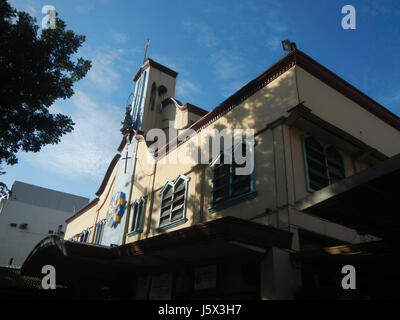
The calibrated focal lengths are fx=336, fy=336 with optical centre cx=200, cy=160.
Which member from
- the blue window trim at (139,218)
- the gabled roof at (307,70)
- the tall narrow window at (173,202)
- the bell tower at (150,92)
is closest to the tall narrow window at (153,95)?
the bell tower at (150,92)

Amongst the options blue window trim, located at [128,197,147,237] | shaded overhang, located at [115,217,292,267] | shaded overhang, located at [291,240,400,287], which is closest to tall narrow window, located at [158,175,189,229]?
blue window trim, located at [128,197,147,237]

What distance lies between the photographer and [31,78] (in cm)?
1088

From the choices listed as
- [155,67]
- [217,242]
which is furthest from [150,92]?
[217,242]

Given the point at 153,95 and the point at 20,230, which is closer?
the point at 153,95

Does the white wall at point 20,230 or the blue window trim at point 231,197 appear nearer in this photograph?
the blue window trim at point 231,197

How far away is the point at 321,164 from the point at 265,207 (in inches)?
90.2

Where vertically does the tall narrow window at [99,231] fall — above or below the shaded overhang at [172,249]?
above

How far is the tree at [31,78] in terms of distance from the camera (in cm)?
1052

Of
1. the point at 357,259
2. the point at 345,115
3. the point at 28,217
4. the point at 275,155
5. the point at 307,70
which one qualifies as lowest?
the point at 357,259

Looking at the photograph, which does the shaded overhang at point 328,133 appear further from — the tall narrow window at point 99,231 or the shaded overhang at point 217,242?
the tall narrow window at point 99,231

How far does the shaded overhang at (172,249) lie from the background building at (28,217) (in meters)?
24.4

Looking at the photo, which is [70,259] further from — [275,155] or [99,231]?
[275,155]

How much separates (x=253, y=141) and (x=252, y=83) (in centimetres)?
217

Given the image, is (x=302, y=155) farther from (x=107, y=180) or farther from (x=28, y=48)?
(x=107, y=180)
